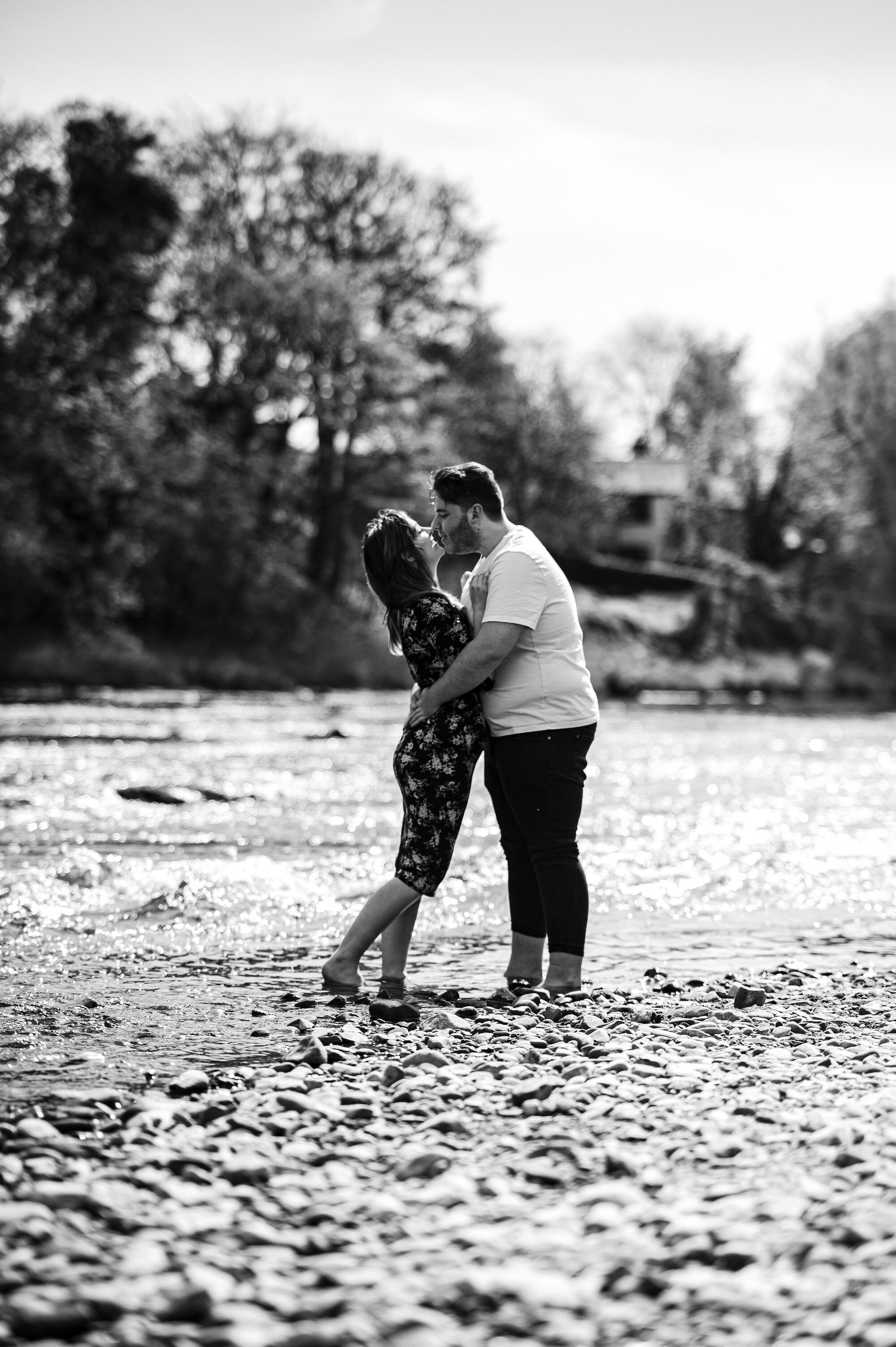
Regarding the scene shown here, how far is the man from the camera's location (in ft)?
21.0

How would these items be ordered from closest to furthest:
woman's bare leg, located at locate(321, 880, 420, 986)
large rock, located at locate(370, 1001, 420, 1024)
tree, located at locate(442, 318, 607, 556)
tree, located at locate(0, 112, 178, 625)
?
large rock, located at locate(370, 1001, 420, 1024)
woman's bare leg, located at locate(321, 880, 420, 986)
tree, located at locate(0, 112, 178, 625)
tree, located at locate(442, 318, 607, 556)

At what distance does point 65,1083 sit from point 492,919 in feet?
14.7

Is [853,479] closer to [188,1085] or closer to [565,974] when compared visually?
[565,974]

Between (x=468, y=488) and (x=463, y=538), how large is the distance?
22cm

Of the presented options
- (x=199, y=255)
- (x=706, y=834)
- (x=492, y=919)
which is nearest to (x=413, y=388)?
(x=199, y=255)

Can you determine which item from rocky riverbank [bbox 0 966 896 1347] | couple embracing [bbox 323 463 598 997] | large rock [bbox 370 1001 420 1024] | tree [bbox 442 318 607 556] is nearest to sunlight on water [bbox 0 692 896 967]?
couple embracing [bbox 323 463 598 997]

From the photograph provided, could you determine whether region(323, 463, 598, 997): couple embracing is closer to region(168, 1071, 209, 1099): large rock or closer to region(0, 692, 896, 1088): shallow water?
region(0, 692, 896, 1088): shallow water

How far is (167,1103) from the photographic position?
4637 millimetres

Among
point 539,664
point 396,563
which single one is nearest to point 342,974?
point 539,664

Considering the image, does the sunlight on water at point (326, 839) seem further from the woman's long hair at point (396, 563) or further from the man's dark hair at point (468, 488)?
the man's dark hair at point (468, 488)

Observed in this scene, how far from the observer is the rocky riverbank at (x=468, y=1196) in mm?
3145

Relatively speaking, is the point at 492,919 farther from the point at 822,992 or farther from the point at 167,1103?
the point at 167,1103

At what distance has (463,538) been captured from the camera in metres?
6.53

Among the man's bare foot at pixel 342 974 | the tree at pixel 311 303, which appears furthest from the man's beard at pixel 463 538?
the tree at pixel 311 303
